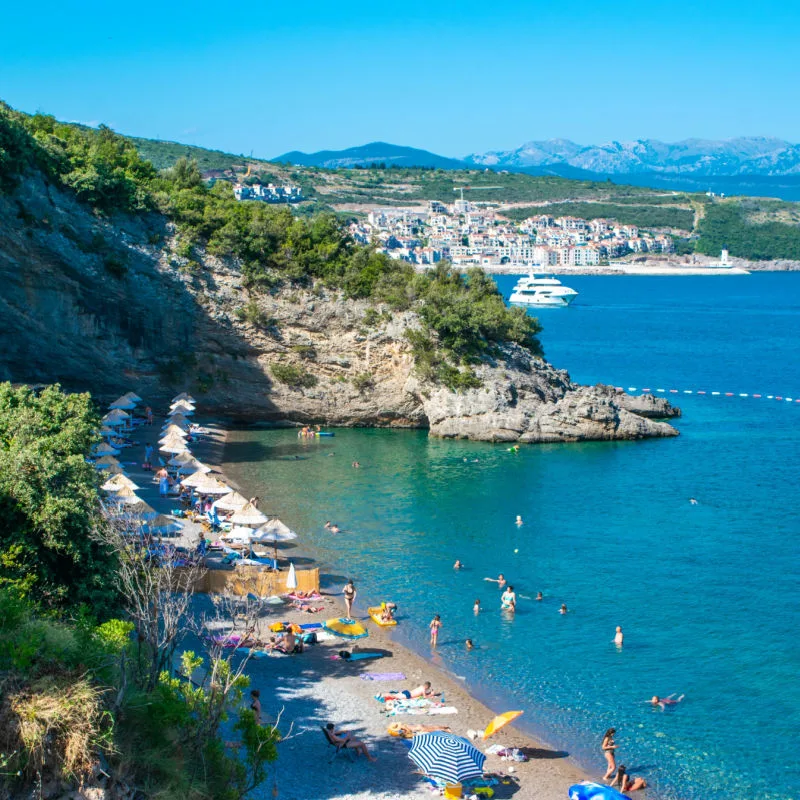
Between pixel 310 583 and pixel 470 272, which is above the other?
pixel 470 272

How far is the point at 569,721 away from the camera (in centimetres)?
2017

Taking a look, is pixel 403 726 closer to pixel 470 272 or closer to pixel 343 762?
pixel 343 762

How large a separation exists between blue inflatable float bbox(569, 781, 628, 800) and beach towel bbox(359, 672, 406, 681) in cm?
588

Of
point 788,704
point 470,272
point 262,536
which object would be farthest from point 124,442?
point 788,704

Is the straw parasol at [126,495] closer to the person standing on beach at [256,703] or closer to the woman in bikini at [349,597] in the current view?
the woman in bikini at [349,597]

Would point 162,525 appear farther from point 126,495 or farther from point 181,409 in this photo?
point 181,409

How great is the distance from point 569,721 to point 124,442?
2505 cm

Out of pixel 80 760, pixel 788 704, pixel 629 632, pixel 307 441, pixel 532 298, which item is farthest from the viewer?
pixel 532 298

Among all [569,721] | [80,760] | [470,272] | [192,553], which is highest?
[470,272]

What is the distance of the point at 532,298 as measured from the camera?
124188 mm

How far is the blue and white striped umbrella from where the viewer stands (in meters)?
16.9

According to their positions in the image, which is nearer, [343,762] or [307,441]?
[343,762]

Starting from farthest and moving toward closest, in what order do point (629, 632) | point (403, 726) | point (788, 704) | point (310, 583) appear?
point (310, 583) → point (629, 632) → point (788, 704) → point (403, 726)

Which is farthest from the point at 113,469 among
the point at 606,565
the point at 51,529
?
the point at 606,565
